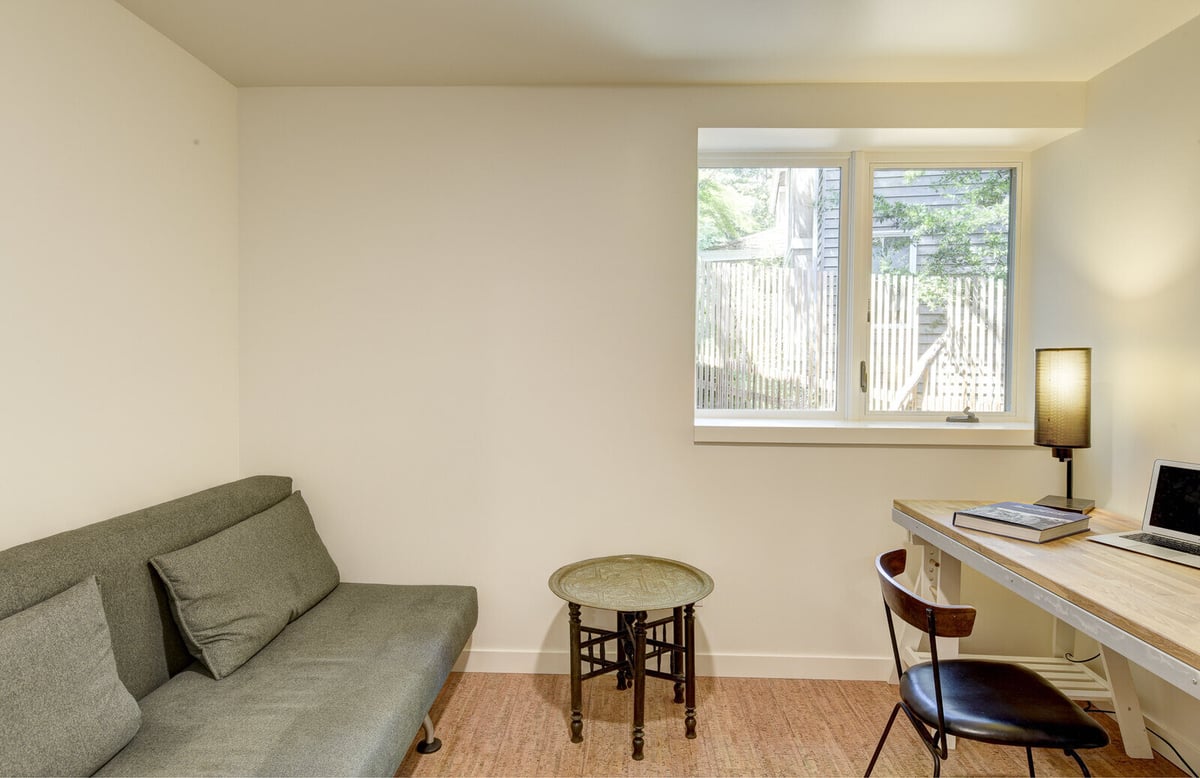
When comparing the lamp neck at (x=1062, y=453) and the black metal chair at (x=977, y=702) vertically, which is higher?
the lamp neck at (x=1062, y=453)

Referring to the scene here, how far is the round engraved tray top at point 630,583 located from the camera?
2.02 m

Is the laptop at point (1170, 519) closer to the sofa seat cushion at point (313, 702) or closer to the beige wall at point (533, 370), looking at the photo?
the beige wall at point (533, 370)

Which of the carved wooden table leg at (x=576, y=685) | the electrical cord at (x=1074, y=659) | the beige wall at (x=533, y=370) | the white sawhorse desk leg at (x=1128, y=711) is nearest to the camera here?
the white sawhorse desk leg at (x=1128, y=711)

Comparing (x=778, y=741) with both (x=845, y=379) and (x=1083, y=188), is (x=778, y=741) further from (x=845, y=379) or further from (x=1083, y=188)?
(x=1083, y=188)

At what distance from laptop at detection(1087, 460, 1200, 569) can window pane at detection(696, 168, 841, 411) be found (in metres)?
1.17

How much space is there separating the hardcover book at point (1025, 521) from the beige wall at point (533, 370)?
0.47 meters

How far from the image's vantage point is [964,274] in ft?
9.08

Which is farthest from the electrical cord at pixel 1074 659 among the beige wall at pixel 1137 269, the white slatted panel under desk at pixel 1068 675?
the beige wall at pixel 1137 269

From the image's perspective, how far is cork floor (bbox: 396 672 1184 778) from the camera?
6.44 ft

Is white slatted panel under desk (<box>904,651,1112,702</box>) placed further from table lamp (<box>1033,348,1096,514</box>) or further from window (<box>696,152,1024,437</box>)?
window (<box>696,152,1024,437</box>)

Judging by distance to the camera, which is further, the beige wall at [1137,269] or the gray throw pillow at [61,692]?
the beige wall at [1137,269]

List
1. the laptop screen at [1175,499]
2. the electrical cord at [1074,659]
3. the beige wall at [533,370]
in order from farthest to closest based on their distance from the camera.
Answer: the beige wall at [533,370], the electrical cord at [1074,659], the laptop screen at [1175,499]

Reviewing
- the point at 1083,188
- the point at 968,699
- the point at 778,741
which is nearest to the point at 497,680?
the point at 778,741

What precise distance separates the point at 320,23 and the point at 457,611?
2171 millimetres
